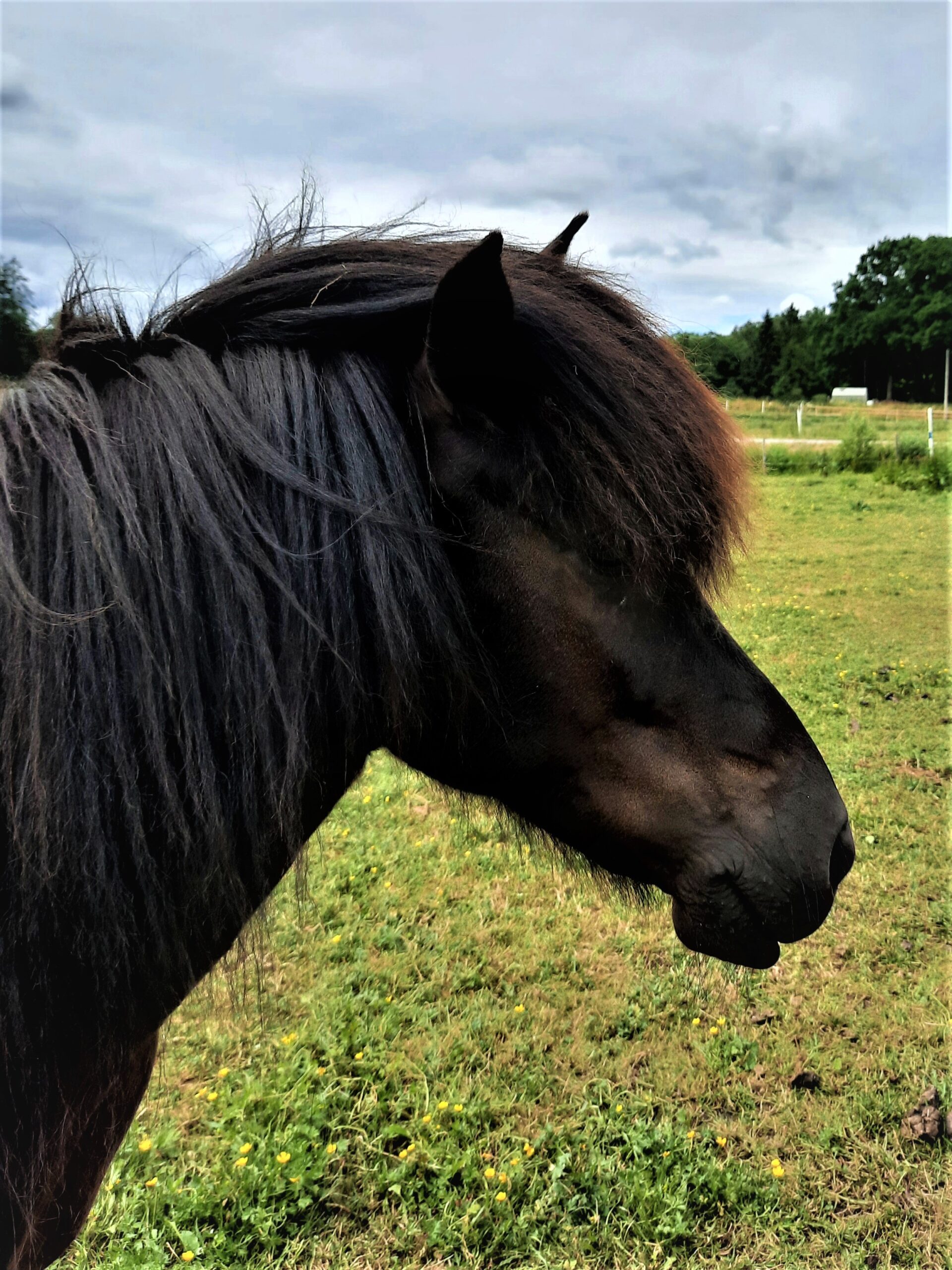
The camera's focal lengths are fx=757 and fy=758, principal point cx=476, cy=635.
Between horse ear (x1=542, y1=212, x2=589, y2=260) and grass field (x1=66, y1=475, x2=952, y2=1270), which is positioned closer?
horse ear (x1=542, y1=212, x2=589, y2=260)

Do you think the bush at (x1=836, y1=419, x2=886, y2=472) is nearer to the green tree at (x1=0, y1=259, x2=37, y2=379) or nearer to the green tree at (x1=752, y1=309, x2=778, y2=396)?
the green tree at (x1=0, y1=259, x2=37, y2=379)

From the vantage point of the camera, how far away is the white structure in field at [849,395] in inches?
2041

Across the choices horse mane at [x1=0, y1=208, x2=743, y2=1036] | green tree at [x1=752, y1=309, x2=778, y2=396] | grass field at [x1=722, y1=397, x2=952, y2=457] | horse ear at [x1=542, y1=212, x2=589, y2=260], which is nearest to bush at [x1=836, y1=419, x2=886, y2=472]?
grass field at [x1=722, y1=397, x2=952, y2=457]

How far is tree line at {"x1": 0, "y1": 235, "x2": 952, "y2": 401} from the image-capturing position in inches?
1994

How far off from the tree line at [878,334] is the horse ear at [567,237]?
47.9 m

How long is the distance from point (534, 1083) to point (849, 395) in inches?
2353

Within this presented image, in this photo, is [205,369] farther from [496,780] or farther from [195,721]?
[496,780]

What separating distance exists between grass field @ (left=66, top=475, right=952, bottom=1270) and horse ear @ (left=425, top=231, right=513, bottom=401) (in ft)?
2.23

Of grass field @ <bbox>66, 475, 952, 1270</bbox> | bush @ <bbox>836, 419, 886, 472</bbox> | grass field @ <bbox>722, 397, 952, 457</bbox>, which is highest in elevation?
grass field @ <bbox>722, 397, 952, 457</bbox>

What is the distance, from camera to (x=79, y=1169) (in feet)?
4.54

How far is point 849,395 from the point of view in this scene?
53250 millimetres

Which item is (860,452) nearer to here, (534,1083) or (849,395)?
(534,1083)

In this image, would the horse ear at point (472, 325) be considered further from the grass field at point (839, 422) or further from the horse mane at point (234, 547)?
the grass field at point (839, 422)

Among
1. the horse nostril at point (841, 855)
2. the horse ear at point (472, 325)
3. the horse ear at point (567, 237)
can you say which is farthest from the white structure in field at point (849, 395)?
the horse ear at point (472, 325)
